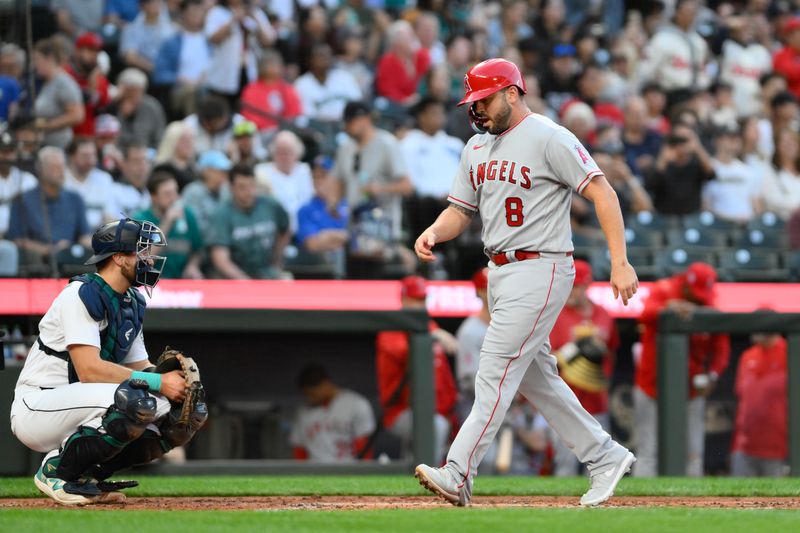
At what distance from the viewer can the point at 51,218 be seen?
9.30 meters

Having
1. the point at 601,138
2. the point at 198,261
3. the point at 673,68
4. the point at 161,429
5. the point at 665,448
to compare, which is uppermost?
the point at 673,68

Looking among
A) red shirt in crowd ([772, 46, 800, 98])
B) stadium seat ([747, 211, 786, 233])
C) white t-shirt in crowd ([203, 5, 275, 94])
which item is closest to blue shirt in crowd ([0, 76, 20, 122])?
white t-shirt in crowd ([203, 5, 275, 94])

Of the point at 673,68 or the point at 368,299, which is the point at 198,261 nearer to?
the point at 368,299

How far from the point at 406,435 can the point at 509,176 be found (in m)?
3.65

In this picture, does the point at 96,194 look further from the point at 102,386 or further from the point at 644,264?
the point at 102,386

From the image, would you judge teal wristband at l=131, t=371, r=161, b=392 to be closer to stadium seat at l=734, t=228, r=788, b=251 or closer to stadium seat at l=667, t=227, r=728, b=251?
stadium seat at l=667, t=227, r=728, b=251

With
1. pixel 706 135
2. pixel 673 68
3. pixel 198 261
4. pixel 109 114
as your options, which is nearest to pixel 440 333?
pixel 198 261

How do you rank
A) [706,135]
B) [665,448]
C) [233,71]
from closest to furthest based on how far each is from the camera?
[665,448], [233,71], [706,135]

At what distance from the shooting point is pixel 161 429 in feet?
17.7

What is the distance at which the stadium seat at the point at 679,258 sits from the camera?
36.6 feet

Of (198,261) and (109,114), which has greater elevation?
(109,114)

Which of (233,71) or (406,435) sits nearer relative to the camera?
(406,435)

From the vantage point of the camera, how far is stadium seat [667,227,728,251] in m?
11.5

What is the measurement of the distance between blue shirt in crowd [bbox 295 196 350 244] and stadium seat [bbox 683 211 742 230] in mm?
3140
